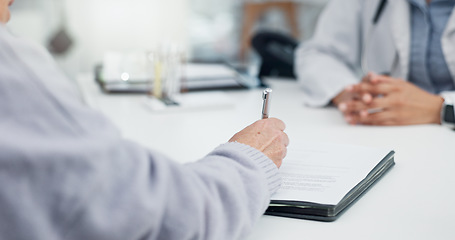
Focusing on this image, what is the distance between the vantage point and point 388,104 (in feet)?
3.73

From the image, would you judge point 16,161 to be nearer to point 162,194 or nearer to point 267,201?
point 162,194

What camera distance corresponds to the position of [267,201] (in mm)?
600

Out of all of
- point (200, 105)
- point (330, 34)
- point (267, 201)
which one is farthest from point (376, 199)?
point (330, 34)

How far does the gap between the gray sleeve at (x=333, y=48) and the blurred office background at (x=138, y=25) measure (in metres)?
0.37

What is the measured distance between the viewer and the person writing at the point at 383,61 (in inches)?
44.8

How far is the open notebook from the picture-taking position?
0.63m

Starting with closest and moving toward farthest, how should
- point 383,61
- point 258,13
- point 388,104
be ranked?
point 388,104 < point 383,61 < point 258,13

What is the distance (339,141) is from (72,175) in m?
0.65

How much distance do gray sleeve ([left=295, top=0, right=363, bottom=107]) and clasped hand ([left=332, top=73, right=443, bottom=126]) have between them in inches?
6.6

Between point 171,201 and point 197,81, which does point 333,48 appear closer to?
point 197,81

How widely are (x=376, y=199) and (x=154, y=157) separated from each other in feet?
1.13

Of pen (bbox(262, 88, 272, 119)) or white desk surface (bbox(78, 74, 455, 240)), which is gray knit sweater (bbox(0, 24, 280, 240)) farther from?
pen (bbox(262, 88, 272, 119))

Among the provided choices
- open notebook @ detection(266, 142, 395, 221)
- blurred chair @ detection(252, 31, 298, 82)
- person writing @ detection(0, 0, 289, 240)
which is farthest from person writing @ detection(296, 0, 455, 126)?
person writing @ detection(0, 0, 289, 240)

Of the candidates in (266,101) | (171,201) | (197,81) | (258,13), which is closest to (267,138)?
(266,101)
